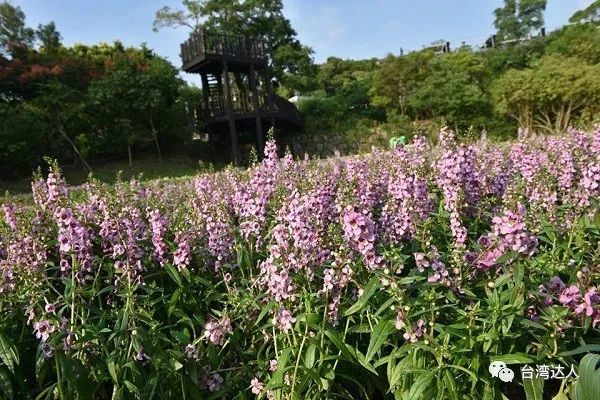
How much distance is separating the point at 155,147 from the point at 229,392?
908 inches

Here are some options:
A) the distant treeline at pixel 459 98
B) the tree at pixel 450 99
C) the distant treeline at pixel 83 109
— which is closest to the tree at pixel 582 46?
the distant treeline at pixel 459 98

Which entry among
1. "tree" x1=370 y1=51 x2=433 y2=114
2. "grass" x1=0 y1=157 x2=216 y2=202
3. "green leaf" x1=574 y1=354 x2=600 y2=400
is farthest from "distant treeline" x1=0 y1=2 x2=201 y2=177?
"green leaf" x1=574 y1=354 x2=600 y2=400

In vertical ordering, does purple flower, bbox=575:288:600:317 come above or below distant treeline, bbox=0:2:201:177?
below

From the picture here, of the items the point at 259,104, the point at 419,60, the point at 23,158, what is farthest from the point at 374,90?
the point at 23,158

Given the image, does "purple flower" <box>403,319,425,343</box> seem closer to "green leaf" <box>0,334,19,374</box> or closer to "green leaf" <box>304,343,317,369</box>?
"green leaf" <box>304,343,317,369</box>

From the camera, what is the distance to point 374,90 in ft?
92.5

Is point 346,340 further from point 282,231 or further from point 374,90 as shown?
point 374,90

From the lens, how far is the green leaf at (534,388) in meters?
2.21

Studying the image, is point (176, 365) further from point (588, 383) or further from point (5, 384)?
point (588, 383)

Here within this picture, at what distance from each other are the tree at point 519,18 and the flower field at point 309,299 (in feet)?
194

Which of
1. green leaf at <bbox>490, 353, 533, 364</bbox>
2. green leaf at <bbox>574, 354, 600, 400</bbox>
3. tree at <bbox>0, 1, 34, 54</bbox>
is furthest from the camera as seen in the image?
tree at <bbox>0, 1, 34, 54</bbox>

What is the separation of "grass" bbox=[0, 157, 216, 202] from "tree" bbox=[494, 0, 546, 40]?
149ft

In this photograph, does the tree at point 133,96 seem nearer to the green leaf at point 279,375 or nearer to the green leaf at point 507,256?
the green leaf at point 279,375

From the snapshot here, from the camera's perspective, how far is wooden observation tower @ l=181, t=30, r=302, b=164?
20.3 meters
